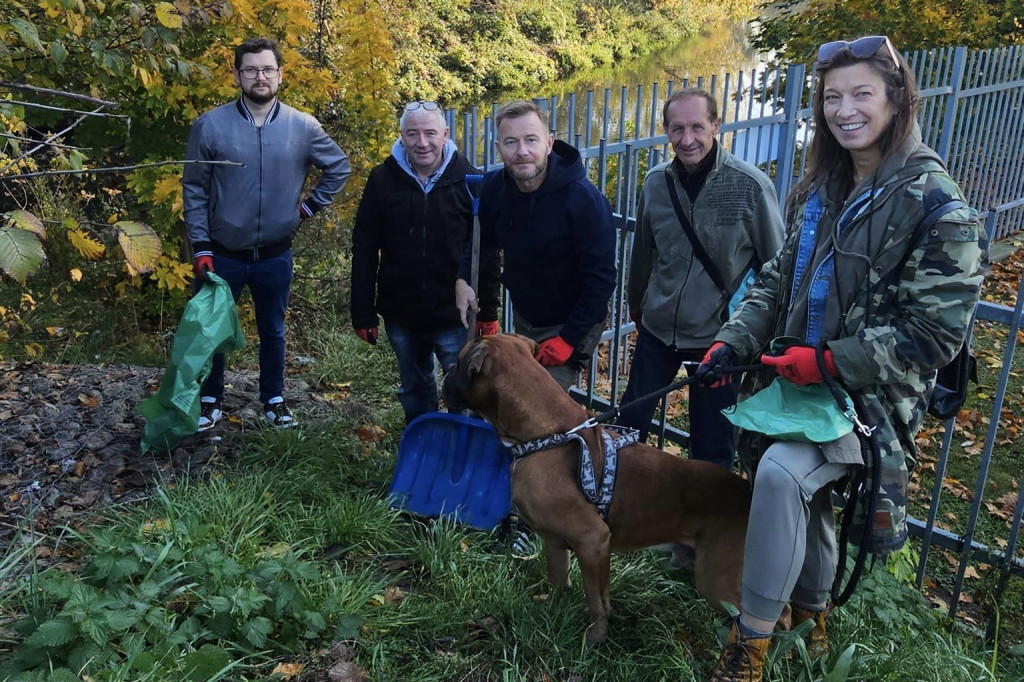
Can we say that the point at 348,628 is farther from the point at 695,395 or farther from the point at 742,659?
the point at 695,395

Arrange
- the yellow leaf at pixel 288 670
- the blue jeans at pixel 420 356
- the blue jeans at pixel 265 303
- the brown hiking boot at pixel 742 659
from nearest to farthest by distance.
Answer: the brown hiking boot at pixel 742 659 < the yellow leaf at pixel 288 670 < the blue jeans at pixel 420 356 < the blue jeans at pixel 265 303

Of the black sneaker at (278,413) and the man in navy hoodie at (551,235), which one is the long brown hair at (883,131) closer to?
the man in navy hoodie at (551,235)

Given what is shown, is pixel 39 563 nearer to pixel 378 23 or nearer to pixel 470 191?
pixel 470 191

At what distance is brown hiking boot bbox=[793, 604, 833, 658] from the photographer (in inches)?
118

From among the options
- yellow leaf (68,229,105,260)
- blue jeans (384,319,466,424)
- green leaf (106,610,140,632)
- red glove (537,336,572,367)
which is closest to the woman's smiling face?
red glove (537,336,572,367)

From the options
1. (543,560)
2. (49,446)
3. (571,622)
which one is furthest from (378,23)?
(571,622)

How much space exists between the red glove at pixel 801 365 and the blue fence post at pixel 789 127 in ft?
12.0

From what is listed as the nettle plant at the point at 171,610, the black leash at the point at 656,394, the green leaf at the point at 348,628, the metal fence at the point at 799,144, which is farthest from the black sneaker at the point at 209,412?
the black leash at the point at 656,394

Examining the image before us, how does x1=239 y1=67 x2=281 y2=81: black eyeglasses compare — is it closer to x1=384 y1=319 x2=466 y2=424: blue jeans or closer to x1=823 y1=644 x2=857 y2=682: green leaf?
x1=384 y1=319 x2=466 y2=424: blue jeans

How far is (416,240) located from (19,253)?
2.49 metres

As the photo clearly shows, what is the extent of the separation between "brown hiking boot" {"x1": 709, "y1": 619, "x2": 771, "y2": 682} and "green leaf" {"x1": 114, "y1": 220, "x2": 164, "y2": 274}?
6.98 ft

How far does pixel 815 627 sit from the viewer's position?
303 centimetres

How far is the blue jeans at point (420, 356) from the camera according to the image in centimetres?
439

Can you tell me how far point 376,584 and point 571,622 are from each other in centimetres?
79
